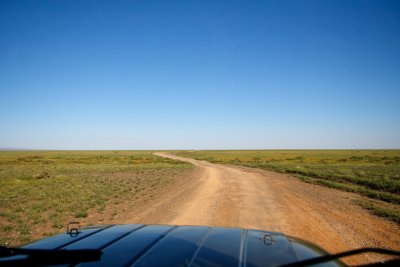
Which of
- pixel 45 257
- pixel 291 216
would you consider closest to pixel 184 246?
pixel 45 257

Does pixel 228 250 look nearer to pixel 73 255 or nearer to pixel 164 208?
pixel 73 255

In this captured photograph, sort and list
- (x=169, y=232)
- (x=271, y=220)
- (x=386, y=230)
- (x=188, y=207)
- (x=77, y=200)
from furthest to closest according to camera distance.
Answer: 1. (x=77, y=200)
2. (x=188, y=207)
3. (x=271, y=220)
4. (x=386, y=230)
5. (x=169, y=232)

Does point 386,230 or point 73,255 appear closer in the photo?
point 73,255

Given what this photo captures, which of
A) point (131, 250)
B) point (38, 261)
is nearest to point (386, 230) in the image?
point (131, 250)

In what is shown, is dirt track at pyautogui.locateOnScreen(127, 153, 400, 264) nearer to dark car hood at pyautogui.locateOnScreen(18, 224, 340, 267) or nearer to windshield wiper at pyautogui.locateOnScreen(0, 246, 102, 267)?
dark car hood at pyautogui.locateOnScreen(18, 224, 340, 267)

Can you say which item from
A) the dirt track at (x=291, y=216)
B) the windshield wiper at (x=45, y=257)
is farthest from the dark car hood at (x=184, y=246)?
the dirt track at (x=291, y=216)

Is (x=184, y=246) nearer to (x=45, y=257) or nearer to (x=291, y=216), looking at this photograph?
(x=45, y=257)

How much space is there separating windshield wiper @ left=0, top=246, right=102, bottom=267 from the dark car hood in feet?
0.22

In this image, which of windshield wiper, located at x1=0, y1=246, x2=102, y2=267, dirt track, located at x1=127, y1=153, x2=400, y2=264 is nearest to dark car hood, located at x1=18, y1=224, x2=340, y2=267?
windshield wiper, located at x1=0, y1=246, x2=102, y2=267

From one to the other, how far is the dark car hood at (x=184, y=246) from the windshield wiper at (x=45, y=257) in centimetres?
7

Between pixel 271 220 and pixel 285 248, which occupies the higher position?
pixel 285 248

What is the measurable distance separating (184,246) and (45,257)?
1.04 m

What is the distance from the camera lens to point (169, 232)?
2.96 metres

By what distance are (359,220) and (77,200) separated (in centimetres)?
1297
